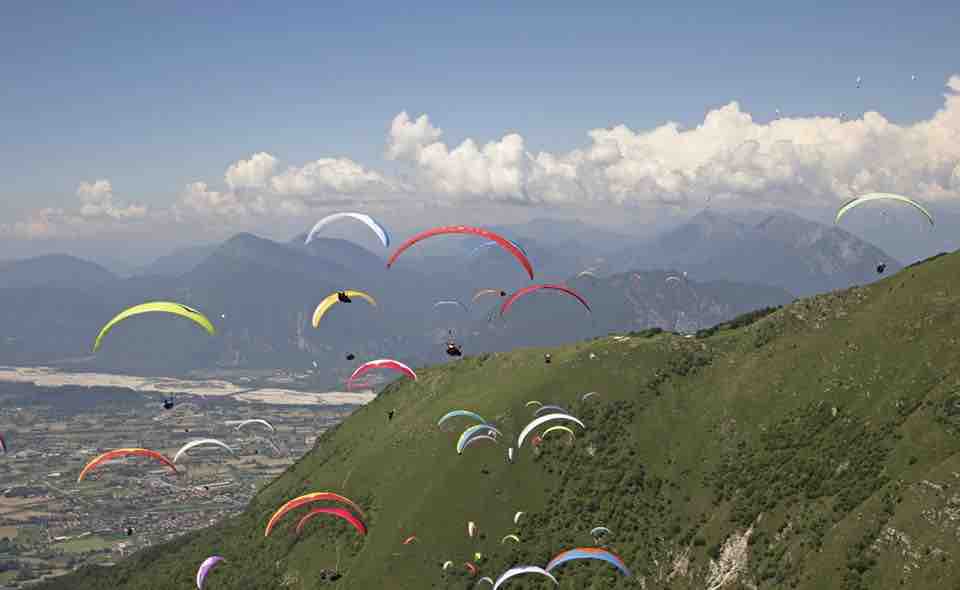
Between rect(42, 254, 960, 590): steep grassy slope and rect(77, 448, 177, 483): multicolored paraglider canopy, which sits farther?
rect(42, 254, 960, 590): steep grassy slope

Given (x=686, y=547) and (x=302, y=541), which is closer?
(x=686, y=547)

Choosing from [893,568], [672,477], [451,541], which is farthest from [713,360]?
[893,568]

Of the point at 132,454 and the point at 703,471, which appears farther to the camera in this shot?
the point at 703,471

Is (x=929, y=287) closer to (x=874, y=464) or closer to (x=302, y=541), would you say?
(x=874, y=464)

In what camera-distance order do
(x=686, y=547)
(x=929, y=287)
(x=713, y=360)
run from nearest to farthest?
1. (x=686, y=547)
2. (x=929, y=287)
3. (x=713, y=360)

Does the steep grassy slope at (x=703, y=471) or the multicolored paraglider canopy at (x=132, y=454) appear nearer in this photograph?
the multicolored paraglider canopy at (x=132, y=454)

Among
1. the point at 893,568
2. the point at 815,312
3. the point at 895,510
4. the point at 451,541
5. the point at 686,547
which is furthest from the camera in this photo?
the point at 815,312

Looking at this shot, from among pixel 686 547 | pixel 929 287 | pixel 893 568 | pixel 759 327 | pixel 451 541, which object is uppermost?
pixel 929 287

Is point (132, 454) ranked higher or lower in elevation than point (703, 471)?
higher
